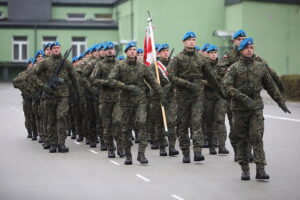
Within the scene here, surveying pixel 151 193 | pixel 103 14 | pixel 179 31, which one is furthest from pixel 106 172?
pixel 103 14

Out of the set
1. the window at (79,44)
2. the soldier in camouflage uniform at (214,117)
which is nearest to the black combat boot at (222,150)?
the soldier in camouflage uniform at (214,117)

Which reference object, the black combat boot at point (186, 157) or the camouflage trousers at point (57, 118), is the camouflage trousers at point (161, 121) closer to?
the black combat boot at point (186, 157)

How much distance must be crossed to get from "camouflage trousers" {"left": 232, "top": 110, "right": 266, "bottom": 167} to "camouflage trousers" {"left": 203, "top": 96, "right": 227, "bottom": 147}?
10.5 ft

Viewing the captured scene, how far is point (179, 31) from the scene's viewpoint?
57.1 metres

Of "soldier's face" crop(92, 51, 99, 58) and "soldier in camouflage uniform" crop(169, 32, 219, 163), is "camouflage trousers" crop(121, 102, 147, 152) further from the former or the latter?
"soldier's face" crop(92, 51, 99, 58)

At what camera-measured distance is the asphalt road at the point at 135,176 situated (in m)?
10.4

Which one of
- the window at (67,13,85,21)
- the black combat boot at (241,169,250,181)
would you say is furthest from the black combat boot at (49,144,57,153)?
the window at (67,13,85,21)

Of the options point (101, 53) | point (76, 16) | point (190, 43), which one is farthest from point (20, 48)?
point (190, 43)

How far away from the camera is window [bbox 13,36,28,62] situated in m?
66.9

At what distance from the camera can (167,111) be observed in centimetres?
1537

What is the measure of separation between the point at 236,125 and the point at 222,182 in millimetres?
918

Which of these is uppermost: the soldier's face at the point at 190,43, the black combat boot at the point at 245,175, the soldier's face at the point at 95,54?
the soldier's face at the point at 190,43

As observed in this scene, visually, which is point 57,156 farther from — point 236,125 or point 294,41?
point 294,41

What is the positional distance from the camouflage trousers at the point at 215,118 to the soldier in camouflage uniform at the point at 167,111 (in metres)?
0.69
